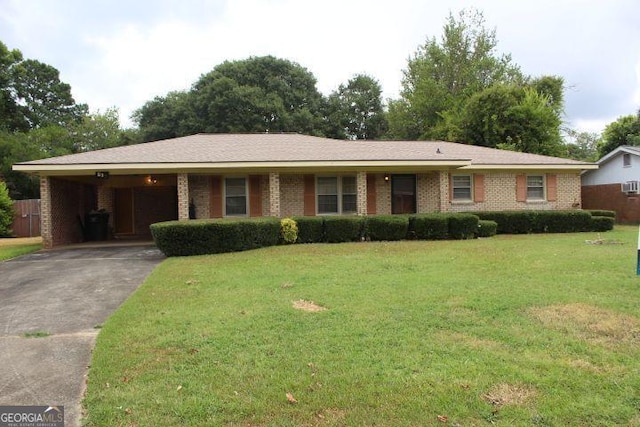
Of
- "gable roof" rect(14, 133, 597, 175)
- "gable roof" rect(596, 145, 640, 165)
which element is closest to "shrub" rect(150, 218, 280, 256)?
"gable roof" rect(14, 133, 597, 175)

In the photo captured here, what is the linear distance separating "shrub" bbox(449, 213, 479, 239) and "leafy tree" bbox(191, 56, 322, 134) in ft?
83.4

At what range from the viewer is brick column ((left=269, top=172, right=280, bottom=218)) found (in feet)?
50.3

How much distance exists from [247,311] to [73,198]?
14.0 metres

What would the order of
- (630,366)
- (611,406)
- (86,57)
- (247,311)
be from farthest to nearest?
(86,57) < (247,311) < (630,366) < (611,406)

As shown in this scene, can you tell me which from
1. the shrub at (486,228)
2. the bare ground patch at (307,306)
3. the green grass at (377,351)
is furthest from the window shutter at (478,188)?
the bare ground patch at (307,306)

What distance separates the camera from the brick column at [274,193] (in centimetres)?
1534

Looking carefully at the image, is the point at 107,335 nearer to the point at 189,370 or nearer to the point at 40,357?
the point at 40,357

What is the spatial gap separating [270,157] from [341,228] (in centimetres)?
353

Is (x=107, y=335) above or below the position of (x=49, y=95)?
below

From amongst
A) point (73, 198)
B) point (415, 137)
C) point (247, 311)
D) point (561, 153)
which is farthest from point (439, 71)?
point (247, 311)

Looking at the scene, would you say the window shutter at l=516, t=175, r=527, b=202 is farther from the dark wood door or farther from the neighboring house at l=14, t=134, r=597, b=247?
the dark wood door

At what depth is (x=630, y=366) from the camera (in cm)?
381

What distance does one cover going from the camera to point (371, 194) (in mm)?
17531

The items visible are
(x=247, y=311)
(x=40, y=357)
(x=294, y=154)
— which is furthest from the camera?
(x=294, y=154)
